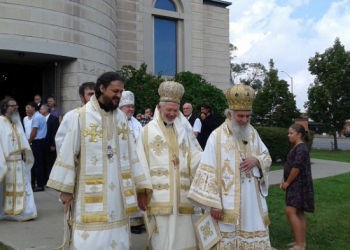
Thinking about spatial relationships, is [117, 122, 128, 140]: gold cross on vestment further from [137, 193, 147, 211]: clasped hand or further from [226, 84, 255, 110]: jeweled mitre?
[226, 84, 255, 110]: jeweled mitre

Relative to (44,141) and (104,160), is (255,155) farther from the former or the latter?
(44,141)

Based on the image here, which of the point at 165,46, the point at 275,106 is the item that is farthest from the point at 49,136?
the point at 275,106

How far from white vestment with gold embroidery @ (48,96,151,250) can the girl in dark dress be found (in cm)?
267

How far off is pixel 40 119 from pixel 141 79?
304 inches

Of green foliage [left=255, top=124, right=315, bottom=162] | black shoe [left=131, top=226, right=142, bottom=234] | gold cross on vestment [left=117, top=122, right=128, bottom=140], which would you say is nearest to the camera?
gold cross on vestment [left=117, top=122, right=128, bottom=140]

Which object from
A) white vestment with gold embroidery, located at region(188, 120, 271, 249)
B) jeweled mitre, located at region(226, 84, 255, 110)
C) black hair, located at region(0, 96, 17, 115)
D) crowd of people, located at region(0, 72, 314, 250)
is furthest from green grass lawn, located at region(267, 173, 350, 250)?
black hair, located at region(0, 96, 17, 115)

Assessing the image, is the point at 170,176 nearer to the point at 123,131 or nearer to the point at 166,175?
the point at 166,175

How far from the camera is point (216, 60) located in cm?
2400

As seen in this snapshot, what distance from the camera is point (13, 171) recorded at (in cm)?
784

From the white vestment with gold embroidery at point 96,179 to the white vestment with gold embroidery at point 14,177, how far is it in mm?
3496

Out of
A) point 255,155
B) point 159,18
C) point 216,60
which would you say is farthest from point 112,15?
point 255,155

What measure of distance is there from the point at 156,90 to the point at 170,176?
39.2 ft

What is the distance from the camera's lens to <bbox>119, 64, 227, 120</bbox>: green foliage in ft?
54.5

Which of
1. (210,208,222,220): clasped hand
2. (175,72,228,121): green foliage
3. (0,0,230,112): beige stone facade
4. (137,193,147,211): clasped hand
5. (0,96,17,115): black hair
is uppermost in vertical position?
(0,0,230,112): beige stone facade
